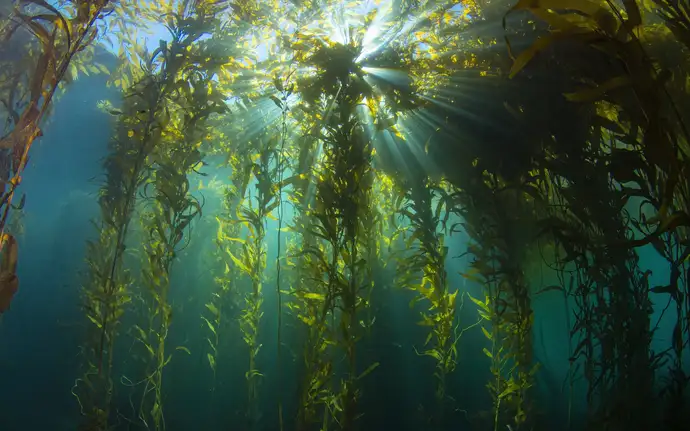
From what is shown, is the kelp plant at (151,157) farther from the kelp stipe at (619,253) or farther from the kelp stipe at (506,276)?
the kelp stipe at (619,253)

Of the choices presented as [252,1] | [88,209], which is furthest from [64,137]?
[252,1]

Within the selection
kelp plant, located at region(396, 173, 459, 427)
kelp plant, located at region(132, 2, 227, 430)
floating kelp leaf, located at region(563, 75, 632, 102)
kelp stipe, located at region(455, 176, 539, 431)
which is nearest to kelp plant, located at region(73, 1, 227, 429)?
kelp plant, located at region(132, 2, 227, 430)

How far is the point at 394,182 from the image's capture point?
3971mm

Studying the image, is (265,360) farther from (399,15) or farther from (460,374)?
(399,15)

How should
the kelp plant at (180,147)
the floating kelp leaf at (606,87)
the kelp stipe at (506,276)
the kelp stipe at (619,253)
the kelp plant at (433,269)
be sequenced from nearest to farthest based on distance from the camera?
the floating kelp leaf at (606,87), the kelp stipe at (619,253), the kelp stipe at (506,276), the kelp plant at (180,147), the kelp plant at (433,269)

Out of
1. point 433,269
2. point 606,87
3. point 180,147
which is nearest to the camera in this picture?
point 606,87

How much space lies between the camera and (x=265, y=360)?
19.1ft

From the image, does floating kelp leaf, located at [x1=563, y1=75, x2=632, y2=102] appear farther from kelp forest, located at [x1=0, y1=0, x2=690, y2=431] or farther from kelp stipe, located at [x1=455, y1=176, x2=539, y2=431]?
kelp stipe, located at [x1=455, y1=176, x2=539, y2=431]

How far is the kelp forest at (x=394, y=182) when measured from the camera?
7.43ft

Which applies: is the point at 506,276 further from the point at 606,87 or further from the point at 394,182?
the point at 606,87

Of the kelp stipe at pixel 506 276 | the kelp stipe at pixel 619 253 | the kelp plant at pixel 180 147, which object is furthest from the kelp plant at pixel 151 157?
the kelp stipe at pixel 619 253

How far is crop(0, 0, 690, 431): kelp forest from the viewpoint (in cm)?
226

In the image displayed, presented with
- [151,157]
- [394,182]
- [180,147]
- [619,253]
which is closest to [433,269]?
[394,182]

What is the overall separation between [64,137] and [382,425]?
39.1 feet
